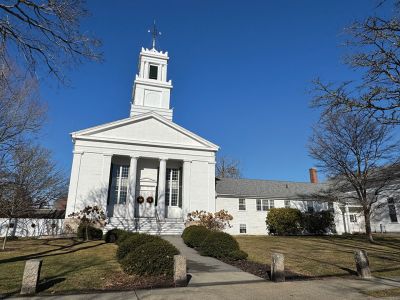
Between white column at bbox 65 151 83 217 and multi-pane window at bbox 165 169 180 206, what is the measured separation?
8199mm

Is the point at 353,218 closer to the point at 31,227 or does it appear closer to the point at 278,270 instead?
the point at 278,270

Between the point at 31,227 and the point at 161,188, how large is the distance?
11.3 m

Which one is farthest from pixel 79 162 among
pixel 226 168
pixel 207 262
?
pixel 226 168

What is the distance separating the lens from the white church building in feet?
82.6

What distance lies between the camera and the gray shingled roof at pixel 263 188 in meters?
30.2

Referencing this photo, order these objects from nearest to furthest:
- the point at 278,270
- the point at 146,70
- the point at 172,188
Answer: the point at 278,270, the point at 172,188, the point at 146,70

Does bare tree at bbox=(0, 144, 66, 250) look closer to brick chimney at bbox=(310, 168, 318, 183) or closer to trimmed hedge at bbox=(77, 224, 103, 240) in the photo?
trimmed hedge at bbox=(77, 224, 103, 240)

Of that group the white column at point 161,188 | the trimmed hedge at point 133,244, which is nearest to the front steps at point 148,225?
the white column at point 161,188

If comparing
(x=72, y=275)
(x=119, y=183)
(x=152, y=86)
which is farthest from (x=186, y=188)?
(x=72, y=275)

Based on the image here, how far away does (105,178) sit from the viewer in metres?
25.7

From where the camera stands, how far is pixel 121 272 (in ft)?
32.2

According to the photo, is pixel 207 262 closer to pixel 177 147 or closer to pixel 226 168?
pixel 177 147

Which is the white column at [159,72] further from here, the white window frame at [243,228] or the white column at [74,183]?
the white window frame at [243,228]

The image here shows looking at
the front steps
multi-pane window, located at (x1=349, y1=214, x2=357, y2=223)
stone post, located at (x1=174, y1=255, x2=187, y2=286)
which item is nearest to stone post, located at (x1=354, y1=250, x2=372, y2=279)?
stone post, located at (x1=174, y1=255, x2=187, y2=286)
